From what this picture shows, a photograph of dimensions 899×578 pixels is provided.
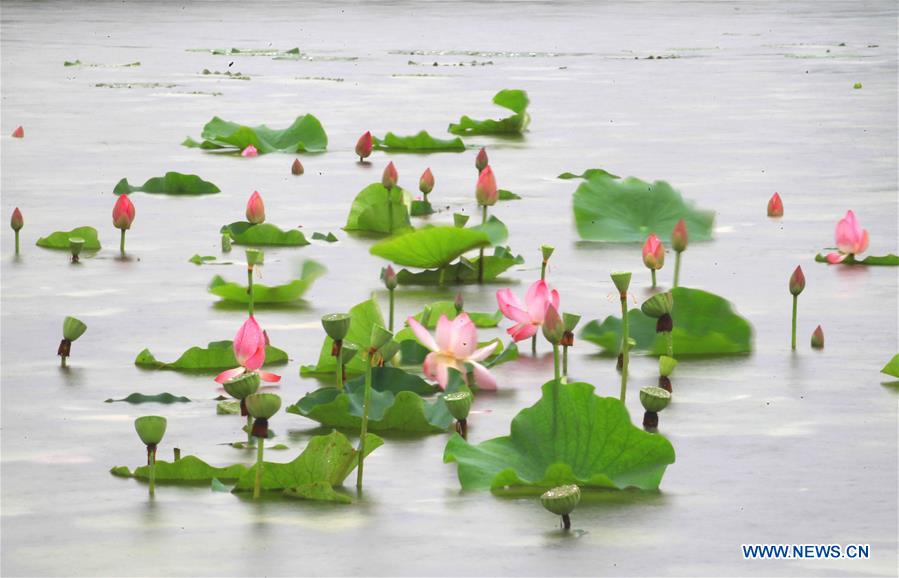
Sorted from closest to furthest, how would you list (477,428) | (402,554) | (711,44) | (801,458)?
(402,554) < (801,458) < (477,428) < (711,44)

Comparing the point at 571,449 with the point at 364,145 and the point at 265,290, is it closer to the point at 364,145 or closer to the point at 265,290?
the point at 265,290

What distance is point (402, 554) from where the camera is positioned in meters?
1.81

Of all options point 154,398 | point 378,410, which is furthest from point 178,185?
point 378,410

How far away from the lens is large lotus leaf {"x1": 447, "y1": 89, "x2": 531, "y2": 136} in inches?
263

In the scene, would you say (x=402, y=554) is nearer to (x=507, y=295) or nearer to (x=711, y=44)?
(x=507, y=295)

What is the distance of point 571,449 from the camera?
6.80ft

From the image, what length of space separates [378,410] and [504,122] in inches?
Result: 177

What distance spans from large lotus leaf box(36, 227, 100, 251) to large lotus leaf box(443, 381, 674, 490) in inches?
79.3

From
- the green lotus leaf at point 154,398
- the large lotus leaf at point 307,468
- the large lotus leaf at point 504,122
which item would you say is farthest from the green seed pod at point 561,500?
the large lotus leaf at point 504,122

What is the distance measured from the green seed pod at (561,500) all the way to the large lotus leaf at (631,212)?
6.81ft

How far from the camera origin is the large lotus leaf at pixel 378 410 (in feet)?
7.61

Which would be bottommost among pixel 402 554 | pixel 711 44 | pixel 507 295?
pixel 402 554

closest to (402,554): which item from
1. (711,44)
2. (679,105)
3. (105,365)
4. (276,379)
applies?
(276,379)

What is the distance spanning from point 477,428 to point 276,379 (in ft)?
0.94
